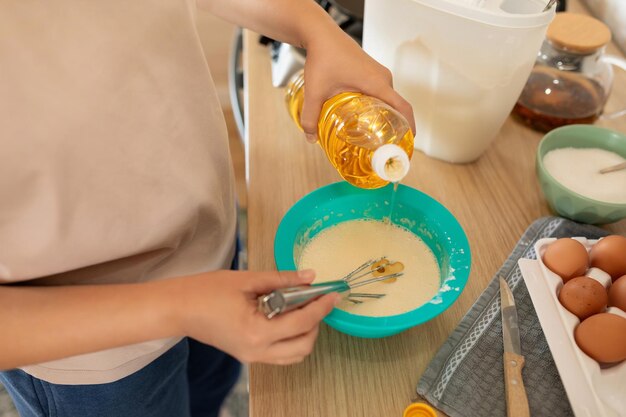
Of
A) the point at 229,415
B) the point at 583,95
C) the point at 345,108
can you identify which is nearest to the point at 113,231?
the point at 345,108

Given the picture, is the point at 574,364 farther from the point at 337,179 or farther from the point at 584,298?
the point at 337,179

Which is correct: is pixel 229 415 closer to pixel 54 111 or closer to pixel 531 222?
pixel 531 222

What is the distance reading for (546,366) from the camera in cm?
60

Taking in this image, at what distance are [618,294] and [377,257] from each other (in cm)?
27

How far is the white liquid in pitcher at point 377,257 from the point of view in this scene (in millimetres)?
622

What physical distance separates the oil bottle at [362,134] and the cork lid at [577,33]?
39 cm

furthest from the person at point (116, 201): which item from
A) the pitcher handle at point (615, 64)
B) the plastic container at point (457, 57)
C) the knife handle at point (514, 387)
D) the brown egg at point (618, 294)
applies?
the pitcher handle at point (615, 64)

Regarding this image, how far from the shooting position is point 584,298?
593 mm

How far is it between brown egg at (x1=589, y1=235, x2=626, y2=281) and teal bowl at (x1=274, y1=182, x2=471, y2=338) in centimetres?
16

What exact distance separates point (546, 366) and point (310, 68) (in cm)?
45

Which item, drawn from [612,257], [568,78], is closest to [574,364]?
[612,257]

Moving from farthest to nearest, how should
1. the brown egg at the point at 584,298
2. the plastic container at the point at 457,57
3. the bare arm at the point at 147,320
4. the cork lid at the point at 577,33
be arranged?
the cork lid at the point at 577,33
the plastic container at the point at 457,57
the brown egg at the point at 584,298
the bare arm at the point at 147,320

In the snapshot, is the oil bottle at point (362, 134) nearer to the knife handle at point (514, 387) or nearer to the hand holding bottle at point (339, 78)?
the hand holding bottle at point (339, 78)

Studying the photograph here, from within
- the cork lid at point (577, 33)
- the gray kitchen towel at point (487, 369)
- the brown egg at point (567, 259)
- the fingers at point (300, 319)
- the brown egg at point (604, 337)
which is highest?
the cork lid at point (577, 33)
